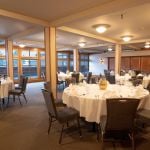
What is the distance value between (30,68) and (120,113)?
10.7 m

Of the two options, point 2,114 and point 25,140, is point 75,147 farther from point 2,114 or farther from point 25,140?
point 2,114

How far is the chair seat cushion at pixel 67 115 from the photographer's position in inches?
109

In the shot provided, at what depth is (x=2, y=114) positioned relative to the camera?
172 inches

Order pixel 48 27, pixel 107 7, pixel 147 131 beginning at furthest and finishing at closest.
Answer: pixel 48 27, pixel 107 7, pixel 147 131

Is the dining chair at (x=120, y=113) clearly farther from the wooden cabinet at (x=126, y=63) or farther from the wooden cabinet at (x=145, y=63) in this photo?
the wooden cabinet at (x=126, y=63)

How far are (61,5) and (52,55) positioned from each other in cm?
181

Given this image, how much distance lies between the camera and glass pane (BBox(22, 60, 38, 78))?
1180cm

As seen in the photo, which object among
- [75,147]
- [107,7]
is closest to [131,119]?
[75,147]

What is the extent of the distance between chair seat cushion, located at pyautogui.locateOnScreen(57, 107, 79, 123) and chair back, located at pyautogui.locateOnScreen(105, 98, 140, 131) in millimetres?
756

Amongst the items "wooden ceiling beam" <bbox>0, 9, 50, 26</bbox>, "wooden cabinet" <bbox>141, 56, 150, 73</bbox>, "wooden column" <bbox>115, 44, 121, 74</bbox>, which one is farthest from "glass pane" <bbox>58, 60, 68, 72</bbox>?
"wooden ceiling beam" <bbox>0, 9, 50, 26</bbox>

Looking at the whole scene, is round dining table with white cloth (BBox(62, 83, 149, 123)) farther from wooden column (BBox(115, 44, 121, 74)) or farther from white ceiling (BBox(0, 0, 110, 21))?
wooden column (BBox(115, 44, 121, 74))

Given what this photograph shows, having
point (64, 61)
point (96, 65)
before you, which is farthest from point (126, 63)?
point (64, 61)

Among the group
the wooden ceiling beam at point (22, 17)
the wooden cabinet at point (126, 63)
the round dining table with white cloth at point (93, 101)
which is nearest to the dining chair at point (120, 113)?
the round dining table with white cloth at point (93, 101)

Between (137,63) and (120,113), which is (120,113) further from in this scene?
(137,63)
